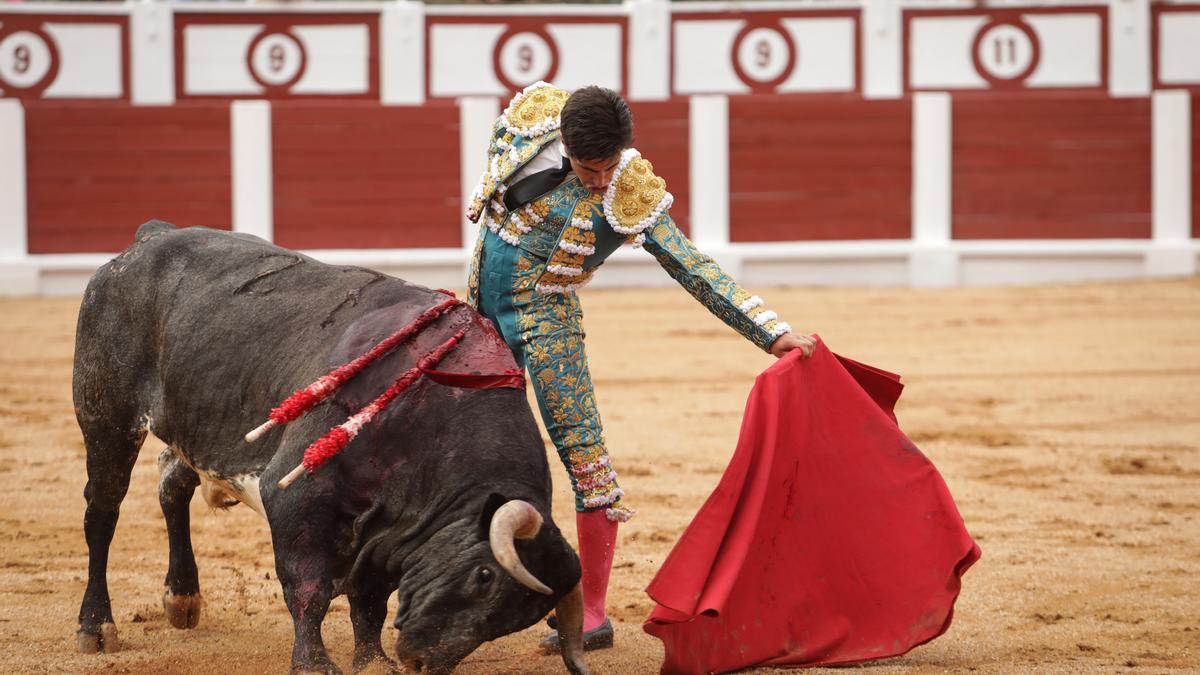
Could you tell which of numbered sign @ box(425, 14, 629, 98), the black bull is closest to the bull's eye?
the black bull

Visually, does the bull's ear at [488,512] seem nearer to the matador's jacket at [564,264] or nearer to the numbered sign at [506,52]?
the matador's jacket at [564,264]

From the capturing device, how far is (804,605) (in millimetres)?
2986

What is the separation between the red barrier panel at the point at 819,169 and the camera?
11289 mm

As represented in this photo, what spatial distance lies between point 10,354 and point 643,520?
4.67 metres

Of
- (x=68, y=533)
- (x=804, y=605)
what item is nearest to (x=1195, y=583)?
(x=804, y=605)

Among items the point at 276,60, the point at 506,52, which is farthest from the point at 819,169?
the point at 276,60

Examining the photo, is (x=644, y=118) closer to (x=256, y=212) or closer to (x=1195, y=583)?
(x=256, y=212)

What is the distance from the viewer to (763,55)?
11.6 meters

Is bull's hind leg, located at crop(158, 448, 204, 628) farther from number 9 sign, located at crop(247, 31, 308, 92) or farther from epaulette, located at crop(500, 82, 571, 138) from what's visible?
number 9 sign, located at crop(247, 31, 308, 92)

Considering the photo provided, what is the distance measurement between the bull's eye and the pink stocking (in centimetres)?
60

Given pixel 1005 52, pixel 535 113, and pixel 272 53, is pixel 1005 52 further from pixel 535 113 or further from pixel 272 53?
pixel 535 113

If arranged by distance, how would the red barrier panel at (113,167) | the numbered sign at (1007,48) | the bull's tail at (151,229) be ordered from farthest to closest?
the numbered sign at (1007,48)
the red barrier panel at (113,167)
the bull's tail at (151,229)

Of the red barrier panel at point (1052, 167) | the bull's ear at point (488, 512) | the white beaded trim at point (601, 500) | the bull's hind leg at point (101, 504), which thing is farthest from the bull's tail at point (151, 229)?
the red barrier panel at point (1052, 167)

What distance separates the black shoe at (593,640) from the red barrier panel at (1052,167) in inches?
349
